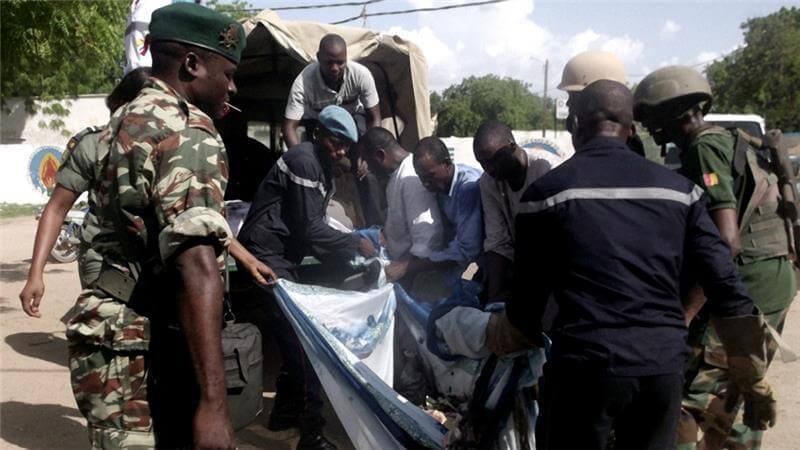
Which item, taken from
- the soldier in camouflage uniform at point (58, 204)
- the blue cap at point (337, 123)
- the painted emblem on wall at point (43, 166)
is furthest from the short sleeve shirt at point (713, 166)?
the painted emblem on wall at point (43, 166)

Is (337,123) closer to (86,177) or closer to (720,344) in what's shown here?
(86,177)

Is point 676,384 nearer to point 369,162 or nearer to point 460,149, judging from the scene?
point 369,162

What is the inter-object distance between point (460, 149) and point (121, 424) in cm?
1926

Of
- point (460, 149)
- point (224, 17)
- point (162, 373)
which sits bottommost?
point (460, 149)

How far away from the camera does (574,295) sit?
2.38 meters

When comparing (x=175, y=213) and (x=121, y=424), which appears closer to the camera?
(x=175, y=213)

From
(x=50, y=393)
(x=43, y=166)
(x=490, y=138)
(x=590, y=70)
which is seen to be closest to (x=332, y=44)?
(x=490, y=138)

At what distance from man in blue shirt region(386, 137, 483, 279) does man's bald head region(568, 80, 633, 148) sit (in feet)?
6.37

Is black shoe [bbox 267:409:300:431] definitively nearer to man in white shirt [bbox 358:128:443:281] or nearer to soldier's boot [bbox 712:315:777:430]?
man in white shirt [bbox 358:128:443:281]

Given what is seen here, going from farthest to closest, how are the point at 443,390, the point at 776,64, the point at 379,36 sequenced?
the point at 776,64, the point at 379,36, the point at 443,390

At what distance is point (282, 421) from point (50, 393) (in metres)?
1.82

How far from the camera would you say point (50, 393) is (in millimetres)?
5324

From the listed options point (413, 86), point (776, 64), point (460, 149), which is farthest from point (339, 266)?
point (776, 64)

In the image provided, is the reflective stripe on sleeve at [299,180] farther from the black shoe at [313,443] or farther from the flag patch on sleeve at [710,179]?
the flag patch on sleeve at [710,179]
